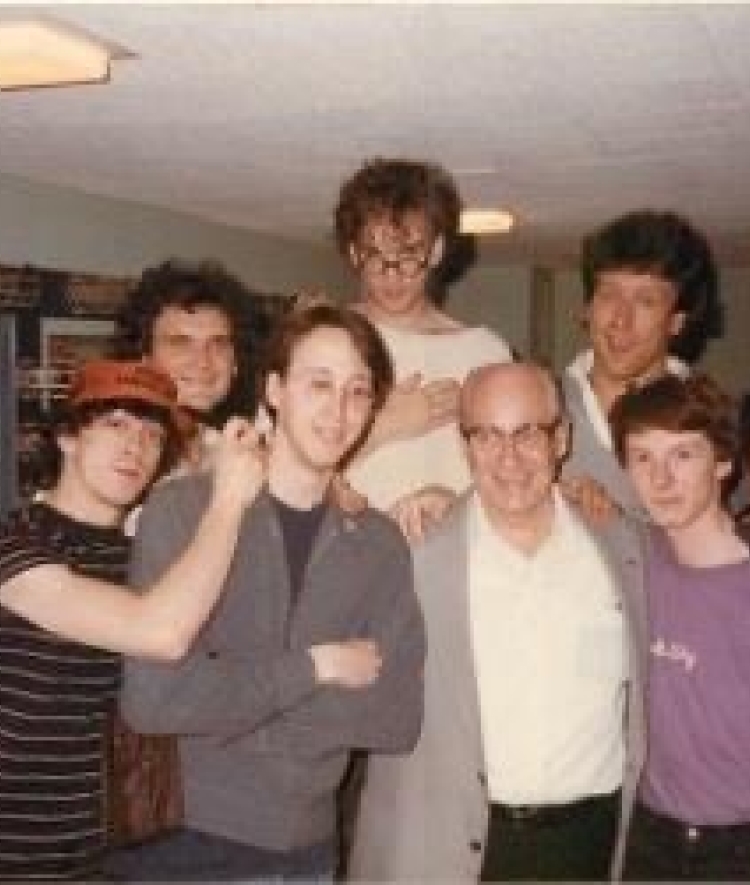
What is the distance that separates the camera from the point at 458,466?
273 cm

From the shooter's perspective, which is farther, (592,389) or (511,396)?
→ (592,389)

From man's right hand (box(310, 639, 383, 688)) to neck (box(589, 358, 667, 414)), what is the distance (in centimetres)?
115

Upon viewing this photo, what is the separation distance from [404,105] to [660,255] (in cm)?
93

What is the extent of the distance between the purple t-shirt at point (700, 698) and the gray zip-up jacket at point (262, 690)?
1.67 feet

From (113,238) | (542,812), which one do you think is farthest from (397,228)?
(113,238)

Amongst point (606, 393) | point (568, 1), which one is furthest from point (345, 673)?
point (568, 1)

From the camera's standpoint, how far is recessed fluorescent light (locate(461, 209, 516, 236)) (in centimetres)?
586

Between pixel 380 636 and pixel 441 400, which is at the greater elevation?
pixel 441 400

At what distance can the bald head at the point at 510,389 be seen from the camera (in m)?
2.28

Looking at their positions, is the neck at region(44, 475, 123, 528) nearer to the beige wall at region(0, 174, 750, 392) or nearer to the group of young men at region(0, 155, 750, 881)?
the group of young men at region(0, 155, 750, 881)

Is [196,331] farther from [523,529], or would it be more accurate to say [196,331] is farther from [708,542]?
[708,542]

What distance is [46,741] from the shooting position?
2.01 m

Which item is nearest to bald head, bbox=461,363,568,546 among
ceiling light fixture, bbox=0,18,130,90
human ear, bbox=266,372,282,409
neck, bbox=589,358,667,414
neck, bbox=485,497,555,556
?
neck, bbox=485,497,555,556

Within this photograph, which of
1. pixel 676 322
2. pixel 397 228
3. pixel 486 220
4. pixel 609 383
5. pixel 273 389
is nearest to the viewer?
pixel 273 389
